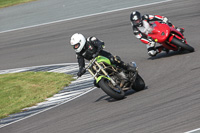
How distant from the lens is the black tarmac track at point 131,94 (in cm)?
827

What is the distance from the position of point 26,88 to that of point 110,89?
4.71 metres

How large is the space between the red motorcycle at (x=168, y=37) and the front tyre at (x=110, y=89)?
3.78 meters

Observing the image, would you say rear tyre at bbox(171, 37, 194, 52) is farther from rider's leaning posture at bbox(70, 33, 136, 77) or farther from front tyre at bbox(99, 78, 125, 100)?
front tyre at bbox(99, 78, 125, 100)

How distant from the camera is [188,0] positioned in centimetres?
2203

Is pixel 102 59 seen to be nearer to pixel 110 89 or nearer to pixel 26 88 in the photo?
pixel 110 89

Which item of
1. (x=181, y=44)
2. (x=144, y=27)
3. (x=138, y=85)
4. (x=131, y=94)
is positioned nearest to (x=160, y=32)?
(x=144, y=27)

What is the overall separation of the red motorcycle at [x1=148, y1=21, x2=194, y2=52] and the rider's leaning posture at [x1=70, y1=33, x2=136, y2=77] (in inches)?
127

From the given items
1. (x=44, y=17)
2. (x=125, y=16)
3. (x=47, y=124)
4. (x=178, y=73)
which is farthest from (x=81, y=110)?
(x=44, y=17)

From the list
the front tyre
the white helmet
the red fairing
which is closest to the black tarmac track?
the front tyre

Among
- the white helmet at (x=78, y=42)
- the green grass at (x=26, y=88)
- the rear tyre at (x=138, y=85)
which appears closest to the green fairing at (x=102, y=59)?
the white helmet at (x=78, y=42)

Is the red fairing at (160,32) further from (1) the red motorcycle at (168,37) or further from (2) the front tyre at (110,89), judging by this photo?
(2) the front tyre at (110,89)

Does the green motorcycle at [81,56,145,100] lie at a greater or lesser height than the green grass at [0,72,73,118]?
greater

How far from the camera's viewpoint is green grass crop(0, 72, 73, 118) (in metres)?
12.5

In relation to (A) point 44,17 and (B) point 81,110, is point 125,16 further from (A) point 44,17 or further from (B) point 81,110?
(B) point 81,110
